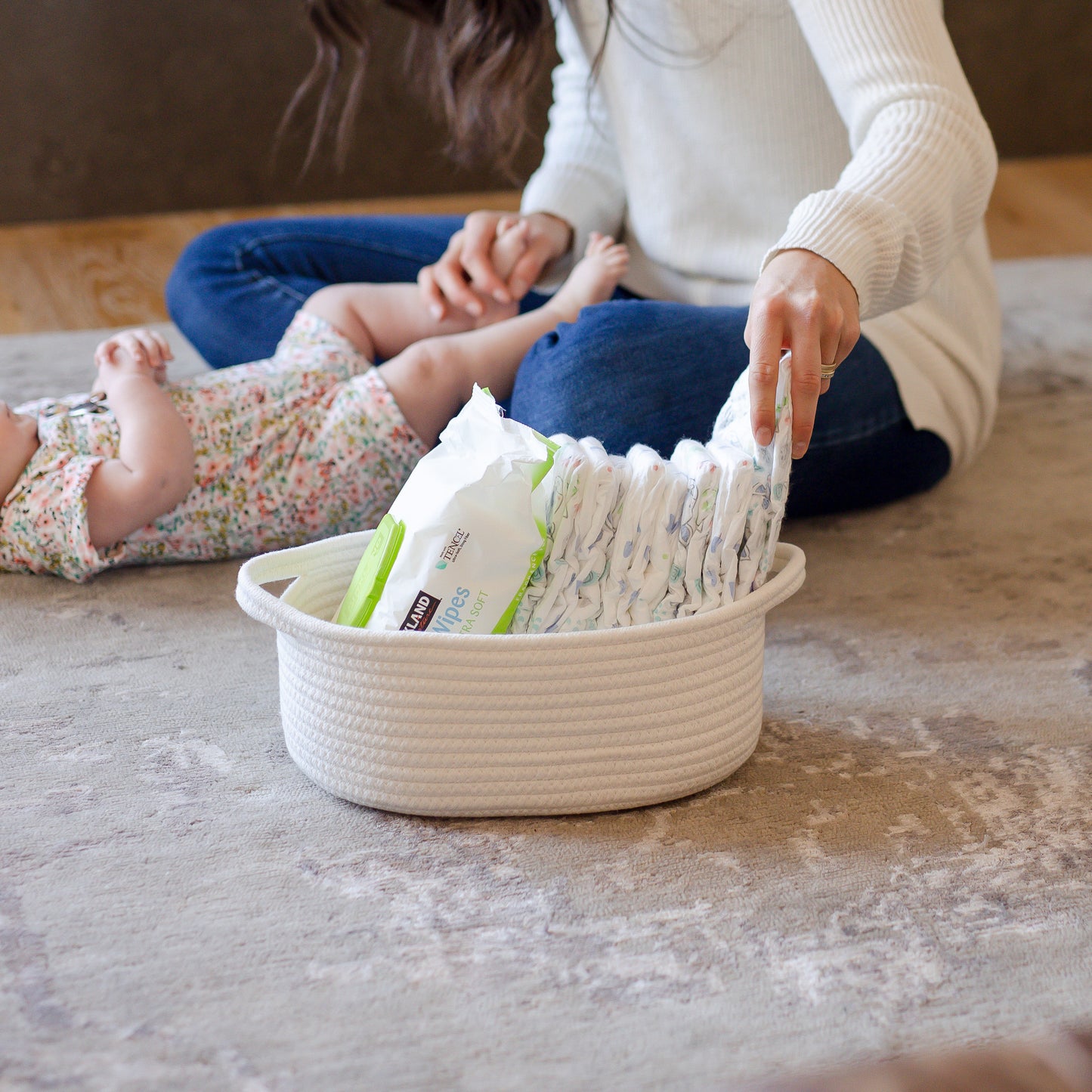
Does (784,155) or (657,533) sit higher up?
(784,155)

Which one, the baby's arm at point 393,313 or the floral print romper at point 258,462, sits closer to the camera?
the floral print romper at point 258,462

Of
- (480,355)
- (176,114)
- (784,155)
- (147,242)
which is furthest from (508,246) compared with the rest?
(176,114)

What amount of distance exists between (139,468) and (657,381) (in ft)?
1.56

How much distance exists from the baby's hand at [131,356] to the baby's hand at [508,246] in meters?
0.36

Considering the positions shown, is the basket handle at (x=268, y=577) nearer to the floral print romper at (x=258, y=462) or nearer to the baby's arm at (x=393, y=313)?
the floral print romper at (x=258, y=462)

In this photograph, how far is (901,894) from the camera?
2.38ft

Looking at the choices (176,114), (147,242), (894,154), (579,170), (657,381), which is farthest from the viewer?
(176,114)

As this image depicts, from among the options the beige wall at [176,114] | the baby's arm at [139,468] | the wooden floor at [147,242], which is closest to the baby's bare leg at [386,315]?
the baby's arm at [139,468]

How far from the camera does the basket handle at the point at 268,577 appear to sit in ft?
2.45

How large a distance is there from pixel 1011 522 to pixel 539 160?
1.74 meters

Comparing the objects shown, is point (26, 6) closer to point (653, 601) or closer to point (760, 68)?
point (760, 68)

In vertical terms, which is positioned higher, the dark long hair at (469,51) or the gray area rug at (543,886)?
the dark long hair at (469,51)

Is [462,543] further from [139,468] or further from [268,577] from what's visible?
[139,468]

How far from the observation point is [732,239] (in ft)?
4.08
